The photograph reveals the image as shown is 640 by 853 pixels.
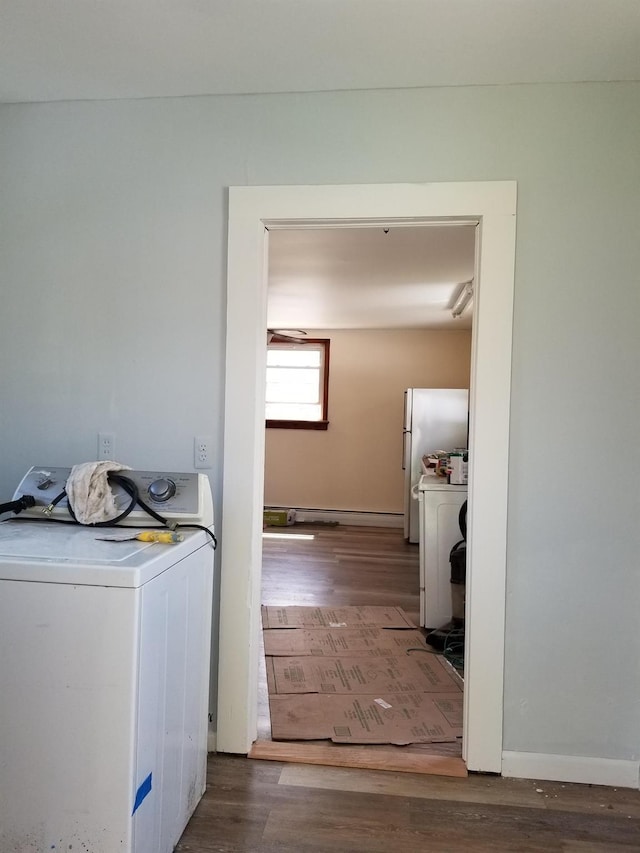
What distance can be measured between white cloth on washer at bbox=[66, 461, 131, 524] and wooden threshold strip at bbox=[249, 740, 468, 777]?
42.2 inches

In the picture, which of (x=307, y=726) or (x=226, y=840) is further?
(x=307, y=726)

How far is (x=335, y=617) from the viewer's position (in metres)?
3.75

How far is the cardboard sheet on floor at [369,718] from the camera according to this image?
2285 millimetres

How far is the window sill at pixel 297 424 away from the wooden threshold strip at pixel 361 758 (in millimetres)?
5000

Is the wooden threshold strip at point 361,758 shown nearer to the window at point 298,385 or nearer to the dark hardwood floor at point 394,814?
the dark hardwood floor at point 394,814

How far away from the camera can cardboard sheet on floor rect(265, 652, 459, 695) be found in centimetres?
272

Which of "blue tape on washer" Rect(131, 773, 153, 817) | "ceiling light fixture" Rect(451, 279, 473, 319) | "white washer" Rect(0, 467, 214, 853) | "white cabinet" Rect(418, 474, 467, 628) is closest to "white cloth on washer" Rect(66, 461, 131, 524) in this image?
"white washer" Rect(0, 467, 214, 853)

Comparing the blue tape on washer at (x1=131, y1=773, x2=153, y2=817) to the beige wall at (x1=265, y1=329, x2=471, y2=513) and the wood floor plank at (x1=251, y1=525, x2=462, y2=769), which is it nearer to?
the wood floor plank at (x1=251, y1=525, x2=462, y2=769)

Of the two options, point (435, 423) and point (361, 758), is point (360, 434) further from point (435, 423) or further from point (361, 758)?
point (361, 758)

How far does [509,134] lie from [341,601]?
3118 mm

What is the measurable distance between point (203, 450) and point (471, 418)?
3.24ft

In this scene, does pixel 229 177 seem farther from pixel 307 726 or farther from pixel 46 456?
pixel 307 726

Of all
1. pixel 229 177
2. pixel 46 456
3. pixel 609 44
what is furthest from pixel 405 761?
pixel 609 44

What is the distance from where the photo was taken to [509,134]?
202cm
